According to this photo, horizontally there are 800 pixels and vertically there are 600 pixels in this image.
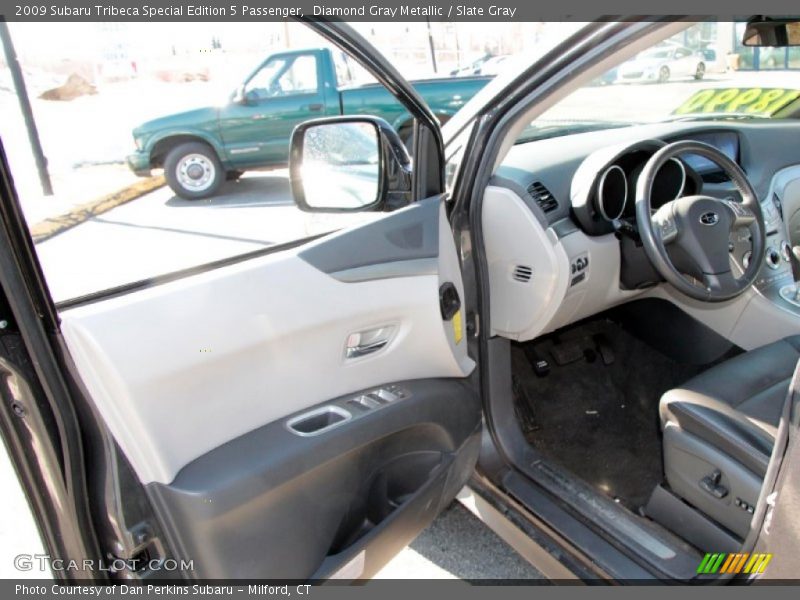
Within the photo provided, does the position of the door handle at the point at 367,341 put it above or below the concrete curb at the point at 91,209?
below

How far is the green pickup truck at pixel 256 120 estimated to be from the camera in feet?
7.10

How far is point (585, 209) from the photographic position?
2.16 metres

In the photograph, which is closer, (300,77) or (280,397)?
→ (280,397)

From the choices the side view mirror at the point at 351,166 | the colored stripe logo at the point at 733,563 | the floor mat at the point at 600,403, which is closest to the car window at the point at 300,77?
the side view mirror at the point at 351,166

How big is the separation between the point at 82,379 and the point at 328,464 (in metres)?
0.54

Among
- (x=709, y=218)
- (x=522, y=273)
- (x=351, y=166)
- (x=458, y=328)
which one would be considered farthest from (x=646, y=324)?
(x=351, y=166)

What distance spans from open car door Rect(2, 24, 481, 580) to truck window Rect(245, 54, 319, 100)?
3.31 ft

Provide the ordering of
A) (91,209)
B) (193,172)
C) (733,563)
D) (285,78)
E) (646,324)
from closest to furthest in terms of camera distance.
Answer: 1. (733,563)
2. (91,209)
3. (193,172)
4. (646,324)
5. (285,78)

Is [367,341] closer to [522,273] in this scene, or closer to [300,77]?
[522,273]

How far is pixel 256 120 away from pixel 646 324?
2.06 meters

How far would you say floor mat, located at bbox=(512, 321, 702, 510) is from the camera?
8.08ft

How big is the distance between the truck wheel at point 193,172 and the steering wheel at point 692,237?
1419 millimetres

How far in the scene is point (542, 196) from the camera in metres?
2.15

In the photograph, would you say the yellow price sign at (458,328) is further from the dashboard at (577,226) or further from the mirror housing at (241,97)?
the mirror housing at (241,97)
